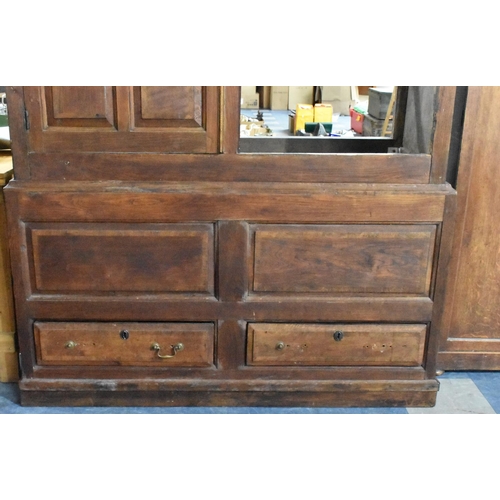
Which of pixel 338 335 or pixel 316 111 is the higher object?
pixel 316 111

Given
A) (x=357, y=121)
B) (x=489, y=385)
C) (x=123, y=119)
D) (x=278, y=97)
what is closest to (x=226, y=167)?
(x=123, y=119)

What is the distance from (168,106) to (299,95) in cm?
581

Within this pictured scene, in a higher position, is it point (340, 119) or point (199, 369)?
point (340, 119)

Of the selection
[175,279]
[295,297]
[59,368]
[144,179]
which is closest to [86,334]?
[59,368]

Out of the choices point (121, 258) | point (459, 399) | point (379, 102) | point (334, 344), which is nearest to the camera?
point (121, 258)

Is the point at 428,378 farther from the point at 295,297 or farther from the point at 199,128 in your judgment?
the point at 199,128

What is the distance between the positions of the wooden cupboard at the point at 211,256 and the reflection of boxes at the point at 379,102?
1763 mm

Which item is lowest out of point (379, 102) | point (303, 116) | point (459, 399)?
point (459, 399)

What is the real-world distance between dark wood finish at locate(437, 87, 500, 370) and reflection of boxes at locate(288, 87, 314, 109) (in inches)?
211

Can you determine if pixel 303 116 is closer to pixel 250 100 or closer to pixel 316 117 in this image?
pixel 316 117

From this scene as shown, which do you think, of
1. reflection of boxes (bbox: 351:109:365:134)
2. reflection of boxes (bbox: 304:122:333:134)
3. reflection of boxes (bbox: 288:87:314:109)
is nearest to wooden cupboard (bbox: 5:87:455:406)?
reflection of boxes (bbox: 304:122:333:134)

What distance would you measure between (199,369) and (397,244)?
880 millimetres

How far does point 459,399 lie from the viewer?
7.94 ft

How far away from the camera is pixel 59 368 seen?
226 centimetres
